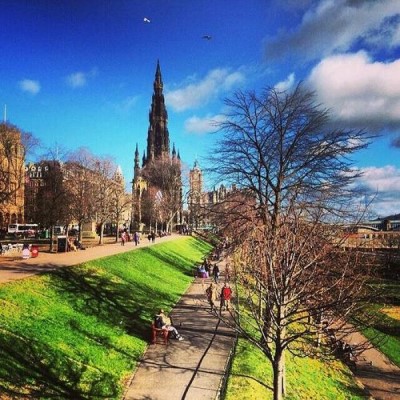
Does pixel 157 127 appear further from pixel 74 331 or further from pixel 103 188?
pixel 74 331

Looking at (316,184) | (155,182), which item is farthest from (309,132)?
(155,182)

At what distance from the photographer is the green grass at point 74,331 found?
894 centimetres

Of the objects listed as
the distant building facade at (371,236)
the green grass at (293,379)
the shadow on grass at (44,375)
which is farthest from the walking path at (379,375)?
the shadow on grass at (44,375)

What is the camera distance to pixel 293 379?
12.2 meters

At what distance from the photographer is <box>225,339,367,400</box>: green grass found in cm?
1022

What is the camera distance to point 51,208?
3481 centimetres

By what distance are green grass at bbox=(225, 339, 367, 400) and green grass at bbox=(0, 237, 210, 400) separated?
9.41 ft

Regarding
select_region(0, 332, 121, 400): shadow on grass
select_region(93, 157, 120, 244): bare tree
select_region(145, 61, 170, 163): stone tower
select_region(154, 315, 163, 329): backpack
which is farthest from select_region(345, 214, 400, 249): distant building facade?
select_region(145, 61, 170, 163): stone tower

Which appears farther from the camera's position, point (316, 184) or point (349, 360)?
point (349, 360)

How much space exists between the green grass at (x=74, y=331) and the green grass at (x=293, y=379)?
2.87 meters

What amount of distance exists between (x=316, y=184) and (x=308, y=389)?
6.53 metres

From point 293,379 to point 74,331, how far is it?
6656mm

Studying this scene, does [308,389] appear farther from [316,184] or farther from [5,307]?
[5,307]

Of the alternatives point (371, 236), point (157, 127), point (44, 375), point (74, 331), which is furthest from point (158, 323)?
point (157, 127)
